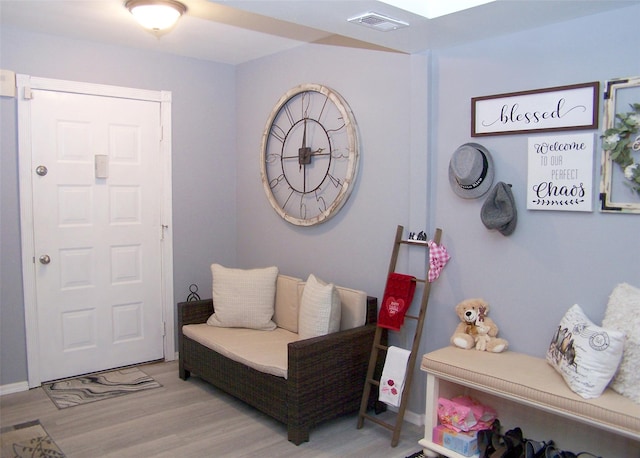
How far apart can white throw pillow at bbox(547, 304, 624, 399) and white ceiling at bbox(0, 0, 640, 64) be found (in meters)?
1.35

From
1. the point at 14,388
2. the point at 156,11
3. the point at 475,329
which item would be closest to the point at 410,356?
the point at 475,329

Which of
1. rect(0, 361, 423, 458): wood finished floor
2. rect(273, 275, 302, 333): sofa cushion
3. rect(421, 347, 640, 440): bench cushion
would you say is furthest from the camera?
rect(273, 275, 302, 333): sofa cushion

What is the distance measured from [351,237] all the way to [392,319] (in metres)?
0.71

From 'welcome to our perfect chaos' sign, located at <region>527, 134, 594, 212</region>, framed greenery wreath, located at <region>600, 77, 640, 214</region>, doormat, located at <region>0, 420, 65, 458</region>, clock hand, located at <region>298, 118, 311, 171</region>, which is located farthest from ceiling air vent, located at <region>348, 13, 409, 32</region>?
doormat, located at <region>0, 420, 65, 458</region>

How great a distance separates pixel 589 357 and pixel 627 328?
0.68ft

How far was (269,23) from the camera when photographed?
11.2 feet

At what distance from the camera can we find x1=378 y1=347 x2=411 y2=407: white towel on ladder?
2.92 m

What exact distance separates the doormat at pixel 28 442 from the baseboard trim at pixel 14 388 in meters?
0.55

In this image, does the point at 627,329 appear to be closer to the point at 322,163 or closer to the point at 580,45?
the point at 580,45

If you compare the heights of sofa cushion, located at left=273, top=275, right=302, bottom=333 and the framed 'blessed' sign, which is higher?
the framed 'blessed' sign

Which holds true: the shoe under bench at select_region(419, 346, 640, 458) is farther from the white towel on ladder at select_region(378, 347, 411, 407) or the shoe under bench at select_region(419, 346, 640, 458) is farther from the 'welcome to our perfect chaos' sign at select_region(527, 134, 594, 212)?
the 'welcome to our perfect chaos' sign at select_region(527, 134, 594, 212)

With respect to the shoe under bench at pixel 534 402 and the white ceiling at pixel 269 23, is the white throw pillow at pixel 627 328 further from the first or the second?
the white ceiling at pixel 269 23

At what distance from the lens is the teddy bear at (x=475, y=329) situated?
2.73 meters

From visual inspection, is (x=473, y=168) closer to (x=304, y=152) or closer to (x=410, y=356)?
(x=410, y=356)
